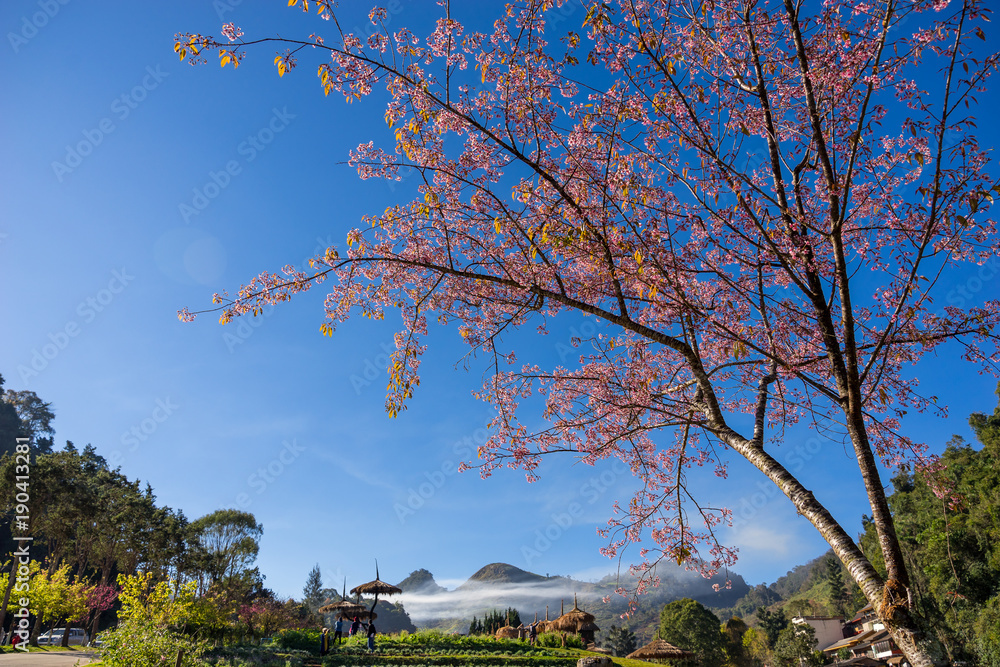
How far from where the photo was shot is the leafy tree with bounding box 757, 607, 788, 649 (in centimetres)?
5310

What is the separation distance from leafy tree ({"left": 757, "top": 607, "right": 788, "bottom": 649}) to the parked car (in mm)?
58692

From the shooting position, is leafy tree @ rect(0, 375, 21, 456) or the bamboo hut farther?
leafy tree @ rect(0, 375, 21, 456)

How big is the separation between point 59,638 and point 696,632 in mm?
44686

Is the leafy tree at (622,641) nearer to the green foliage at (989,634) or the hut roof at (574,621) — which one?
the hut roof at (574,621)

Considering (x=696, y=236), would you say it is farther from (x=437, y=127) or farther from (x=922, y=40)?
(x=437, y=127)

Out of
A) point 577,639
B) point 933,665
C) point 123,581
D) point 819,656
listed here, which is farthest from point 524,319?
point 819,656

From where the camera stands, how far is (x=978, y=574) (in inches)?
1099

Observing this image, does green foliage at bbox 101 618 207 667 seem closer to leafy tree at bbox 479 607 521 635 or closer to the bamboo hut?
the bamboo hut

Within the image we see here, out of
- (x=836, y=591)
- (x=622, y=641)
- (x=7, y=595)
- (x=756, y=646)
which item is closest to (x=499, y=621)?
(x=622, y=641)

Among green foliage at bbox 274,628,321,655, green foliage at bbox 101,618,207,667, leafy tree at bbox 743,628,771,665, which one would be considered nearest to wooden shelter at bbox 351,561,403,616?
green foliage at bbox 274,628,321,655

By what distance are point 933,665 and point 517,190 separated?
12.0 ft

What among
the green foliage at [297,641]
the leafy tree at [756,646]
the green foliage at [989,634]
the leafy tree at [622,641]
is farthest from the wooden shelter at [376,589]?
the leafy tree at [756,646]

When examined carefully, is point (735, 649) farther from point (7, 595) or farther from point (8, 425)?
point (8, 425)

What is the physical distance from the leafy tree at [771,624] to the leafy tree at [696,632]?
1192 cm
